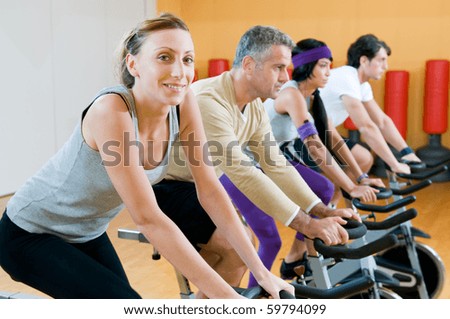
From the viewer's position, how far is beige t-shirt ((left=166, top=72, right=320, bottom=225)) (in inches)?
74.9

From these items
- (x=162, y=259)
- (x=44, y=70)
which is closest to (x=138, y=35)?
(x=162, y=259)

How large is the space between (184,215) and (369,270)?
83cm

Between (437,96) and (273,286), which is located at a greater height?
(273,286)

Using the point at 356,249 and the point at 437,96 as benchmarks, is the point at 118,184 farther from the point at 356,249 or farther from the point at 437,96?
the point at 437,96

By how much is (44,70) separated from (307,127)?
3.47 m

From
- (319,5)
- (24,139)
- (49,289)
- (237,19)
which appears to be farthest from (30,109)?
(49,289)

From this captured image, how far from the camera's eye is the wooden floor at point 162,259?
10.6ft

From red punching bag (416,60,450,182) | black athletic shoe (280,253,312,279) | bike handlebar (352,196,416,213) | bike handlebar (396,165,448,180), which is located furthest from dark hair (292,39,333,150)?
red punching bag (416,60,450,182)

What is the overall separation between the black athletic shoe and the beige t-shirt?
2.63 ft

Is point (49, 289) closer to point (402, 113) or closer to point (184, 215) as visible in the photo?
point (184, 215)

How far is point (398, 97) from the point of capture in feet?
20.8

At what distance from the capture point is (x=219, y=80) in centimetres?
222

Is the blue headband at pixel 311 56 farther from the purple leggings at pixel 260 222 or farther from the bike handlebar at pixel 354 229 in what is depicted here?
the bike handlebar at pixel 354 229

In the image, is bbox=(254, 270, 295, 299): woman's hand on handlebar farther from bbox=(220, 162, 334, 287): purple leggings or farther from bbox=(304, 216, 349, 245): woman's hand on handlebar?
bbox=(220, 162, 334, 287): purple leggings
